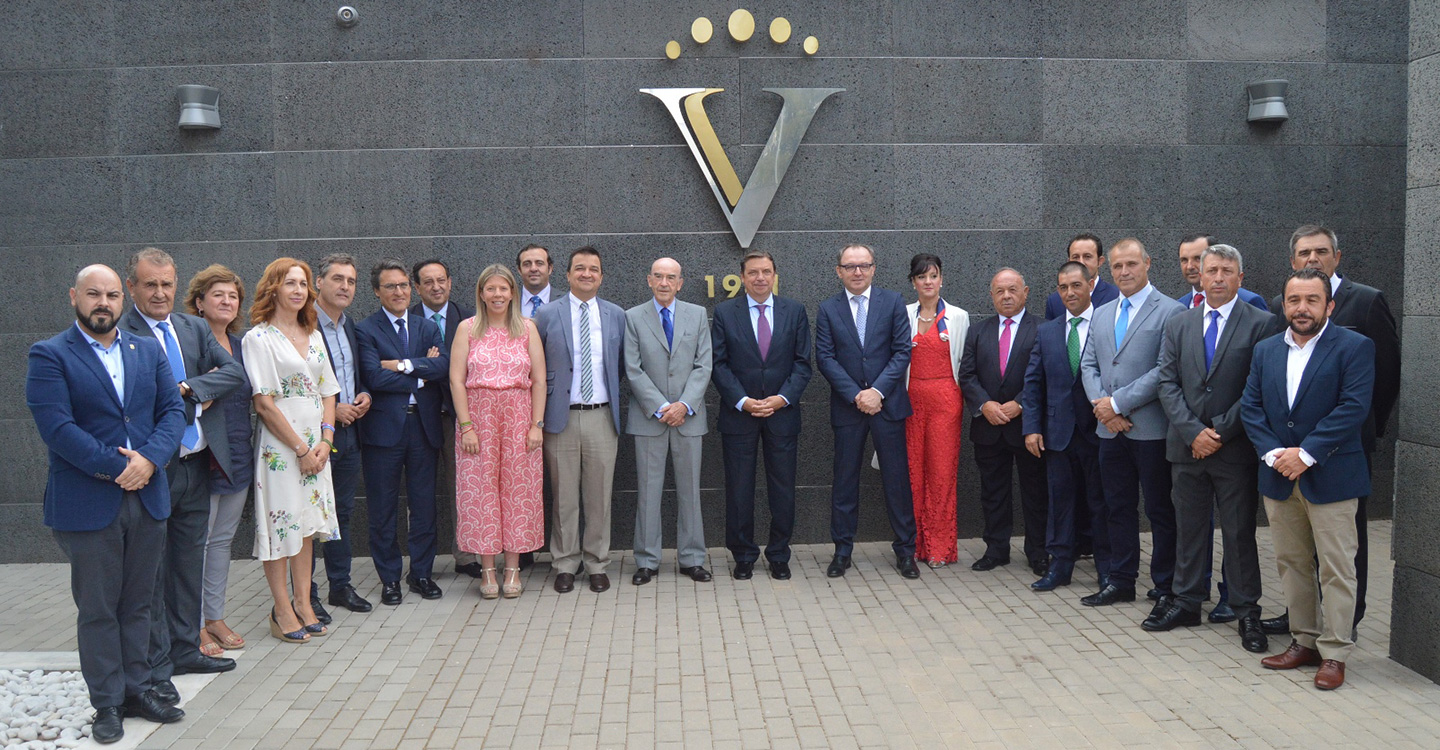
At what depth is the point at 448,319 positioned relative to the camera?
6562mm

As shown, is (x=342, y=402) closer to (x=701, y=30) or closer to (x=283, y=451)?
(x=283, y=451)

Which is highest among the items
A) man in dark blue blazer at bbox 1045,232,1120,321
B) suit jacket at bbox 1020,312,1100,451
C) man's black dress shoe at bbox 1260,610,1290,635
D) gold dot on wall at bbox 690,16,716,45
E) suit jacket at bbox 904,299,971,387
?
gold dot on wall at bbox 690,16,716,45

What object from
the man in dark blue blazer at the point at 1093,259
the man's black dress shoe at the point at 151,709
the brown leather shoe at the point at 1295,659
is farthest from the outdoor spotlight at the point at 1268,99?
the man's black dress shoe at the point at 151,709

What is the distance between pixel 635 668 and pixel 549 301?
272 cm

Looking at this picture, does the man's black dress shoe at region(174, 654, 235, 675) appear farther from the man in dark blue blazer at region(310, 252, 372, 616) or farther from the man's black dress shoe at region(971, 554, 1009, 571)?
the man's black dress shoe at region(971, 554, 1009, 571)

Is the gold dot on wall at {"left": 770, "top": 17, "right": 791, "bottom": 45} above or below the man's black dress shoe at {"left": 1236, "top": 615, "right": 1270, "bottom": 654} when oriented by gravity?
above

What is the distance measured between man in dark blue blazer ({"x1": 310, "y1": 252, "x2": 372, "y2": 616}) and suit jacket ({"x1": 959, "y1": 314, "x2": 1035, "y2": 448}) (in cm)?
372

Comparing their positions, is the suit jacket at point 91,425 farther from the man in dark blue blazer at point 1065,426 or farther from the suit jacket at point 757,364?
the man in dark blue blazer at point 1065,426

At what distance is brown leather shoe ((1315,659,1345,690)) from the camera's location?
4.49 m

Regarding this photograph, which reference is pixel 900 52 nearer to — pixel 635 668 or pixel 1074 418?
pixel 1074 418

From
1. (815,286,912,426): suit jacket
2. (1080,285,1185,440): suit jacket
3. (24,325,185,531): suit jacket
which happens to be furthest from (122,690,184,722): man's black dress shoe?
(1080,285,1185,440): suit jacket

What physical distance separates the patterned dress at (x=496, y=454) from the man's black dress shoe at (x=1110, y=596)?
128 inches

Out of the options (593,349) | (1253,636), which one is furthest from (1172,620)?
(593,349)

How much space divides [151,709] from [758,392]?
368 cm
